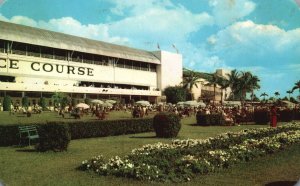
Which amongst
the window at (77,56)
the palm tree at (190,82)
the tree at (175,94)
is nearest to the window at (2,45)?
the window at (77,56)

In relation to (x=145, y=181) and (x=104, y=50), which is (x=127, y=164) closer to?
(x=145, y=181)

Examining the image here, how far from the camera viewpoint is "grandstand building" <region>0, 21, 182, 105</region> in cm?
4212

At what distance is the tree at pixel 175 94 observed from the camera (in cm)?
6594

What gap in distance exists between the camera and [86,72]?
5238 centimetres

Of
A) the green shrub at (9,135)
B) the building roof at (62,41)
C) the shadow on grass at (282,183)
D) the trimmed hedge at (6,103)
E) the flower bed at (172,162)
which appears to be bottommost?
the shadow on grass at (282,183)

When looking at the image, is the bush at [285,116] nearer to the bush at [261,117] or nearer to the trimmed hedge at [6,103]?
the bush at [261,117]

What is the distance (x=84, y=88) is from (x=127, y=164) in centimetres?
4133

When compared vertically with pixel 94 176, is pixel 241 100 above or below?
above

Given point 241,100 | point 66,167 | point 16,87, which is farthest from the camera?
point 16,87

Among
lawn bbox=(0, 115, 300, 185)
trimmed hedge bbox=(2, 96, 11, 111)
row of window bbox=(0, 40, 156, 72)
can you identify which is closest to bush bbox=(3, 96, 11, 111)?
trimmed hedge bbox=(2, 96, 11, 111)

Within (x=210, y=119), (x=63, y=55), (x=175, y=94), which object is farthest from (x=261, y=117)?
(x=175, y=94)

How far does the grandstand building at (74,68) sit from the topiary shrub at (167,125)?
2630 centimetres

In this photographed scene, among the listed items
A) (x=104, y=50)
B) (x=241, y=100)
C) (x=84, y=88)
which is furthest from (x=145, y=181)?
(x=104, y=50)

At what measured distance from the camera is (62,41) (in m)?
49.6
